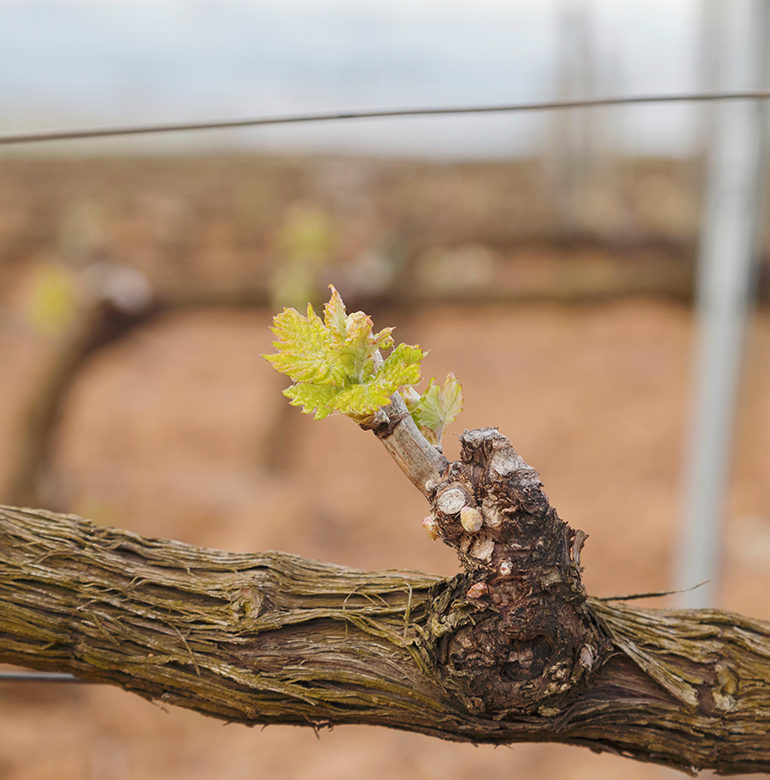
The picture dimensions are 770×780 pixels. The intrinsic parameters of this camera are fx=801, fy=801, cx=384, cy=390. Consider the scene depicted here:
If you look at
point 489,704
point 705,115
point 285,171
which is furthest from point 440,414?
point 285,171

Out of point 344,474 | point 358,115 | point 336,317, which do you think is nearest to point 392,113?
point 358,115

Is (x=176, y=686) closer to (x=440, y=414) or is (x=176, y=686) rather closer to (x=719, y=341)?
(x=440, y=414)

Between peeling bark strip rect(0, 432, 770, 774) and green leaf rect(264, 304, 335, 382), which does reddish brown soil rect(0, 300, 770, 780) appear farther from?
green leaf rect(264, 304, 335, 382)

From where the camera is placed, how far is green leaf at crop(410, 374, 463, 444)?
2.22 ft

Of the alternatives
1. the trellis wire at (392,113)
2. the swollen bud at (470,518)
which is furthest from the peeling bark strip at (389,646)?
the trellis wire at (392,113)

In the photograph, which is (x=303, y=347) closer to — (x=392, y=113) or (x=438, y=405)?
(x=438, y=405)

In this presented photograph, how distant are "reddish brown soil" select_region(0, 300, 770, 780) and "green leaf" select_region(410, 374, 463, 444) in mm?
2272

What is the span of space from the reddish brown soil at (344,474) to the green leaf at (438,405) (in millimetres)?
2272

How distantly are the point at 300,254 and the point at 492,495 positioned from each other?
2.97m

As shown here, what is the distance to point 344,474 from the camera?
509 cm

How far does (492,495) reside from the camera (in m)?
0.66

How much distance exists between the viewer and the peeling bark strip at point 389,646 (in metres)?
0.72

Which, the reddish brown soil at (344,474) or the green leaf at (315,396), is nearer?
the green leaf at (315,396)

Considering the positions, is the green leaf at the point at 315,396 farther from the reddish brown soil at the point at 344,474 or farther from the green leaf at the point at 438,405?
the reddish brown soil at the point at 344,474
